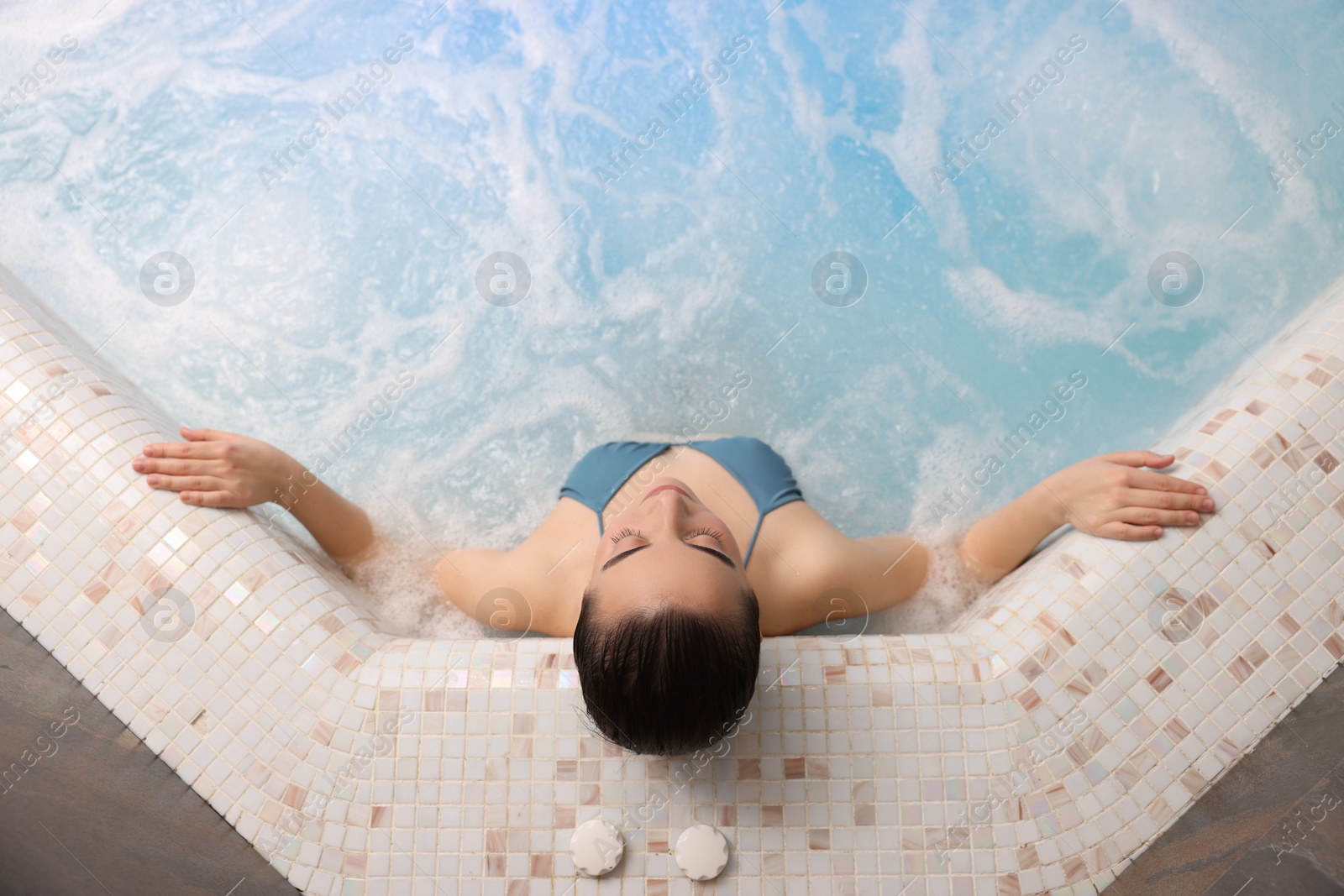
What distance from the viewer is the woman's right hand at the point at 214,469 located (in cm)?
154

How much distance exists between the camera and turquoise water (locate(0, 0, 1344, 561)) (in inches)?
91.7

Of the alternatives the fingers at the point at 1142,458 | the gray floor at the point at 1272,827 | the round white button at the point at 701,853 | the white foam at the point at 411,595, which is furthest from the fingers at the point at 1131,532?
the white foam at the point at 411,595

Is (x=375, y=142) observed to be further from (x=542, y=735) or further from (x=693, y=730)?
(x=693, y=730)

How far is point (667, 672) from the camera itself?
3.89 ft

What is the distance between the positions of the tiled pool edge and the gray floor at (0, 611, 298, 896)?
0.05 metres

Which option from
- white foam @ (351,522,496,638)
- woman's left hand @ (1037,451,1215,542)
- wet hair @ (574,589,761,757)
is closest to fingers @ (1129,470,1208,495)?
woman's left hand @ (1037,451,1215,542)

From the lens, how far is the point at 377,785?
1395 millimetres

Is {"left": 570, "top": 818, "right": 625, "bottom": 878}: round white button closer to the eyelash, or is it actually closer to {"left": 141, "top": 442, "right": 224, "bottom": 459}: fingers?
the eyelash

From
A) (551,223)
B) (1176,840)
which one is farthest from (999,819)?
(551,223)

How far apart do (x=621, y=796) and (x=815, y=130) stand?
2139 mm

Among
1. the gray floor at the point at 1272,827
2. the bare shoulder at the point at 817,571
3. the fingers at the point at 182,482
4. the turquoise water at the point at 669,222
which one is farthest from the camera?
the turquoise water at the point at 669,222

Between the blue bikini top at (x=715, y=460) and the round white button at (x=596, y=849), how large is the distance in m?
0.65

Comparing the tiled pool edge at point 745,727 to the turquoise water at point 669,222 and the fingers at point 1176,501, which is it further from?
the turquoise water at point 669,222

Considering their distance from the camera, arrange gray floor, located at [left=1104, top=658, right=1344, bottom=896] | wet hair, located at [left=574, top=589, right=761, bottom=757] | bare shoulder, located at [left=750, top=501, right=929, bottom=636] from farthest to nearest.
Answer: bare shoulder, located at [left=750, top=501, right=929, bottom=636] → gray floor, located at [left=1104, top=658, right=1344, bottom=896] → wet hair, located at [left=574, top=589, right=761, bottom=757]
